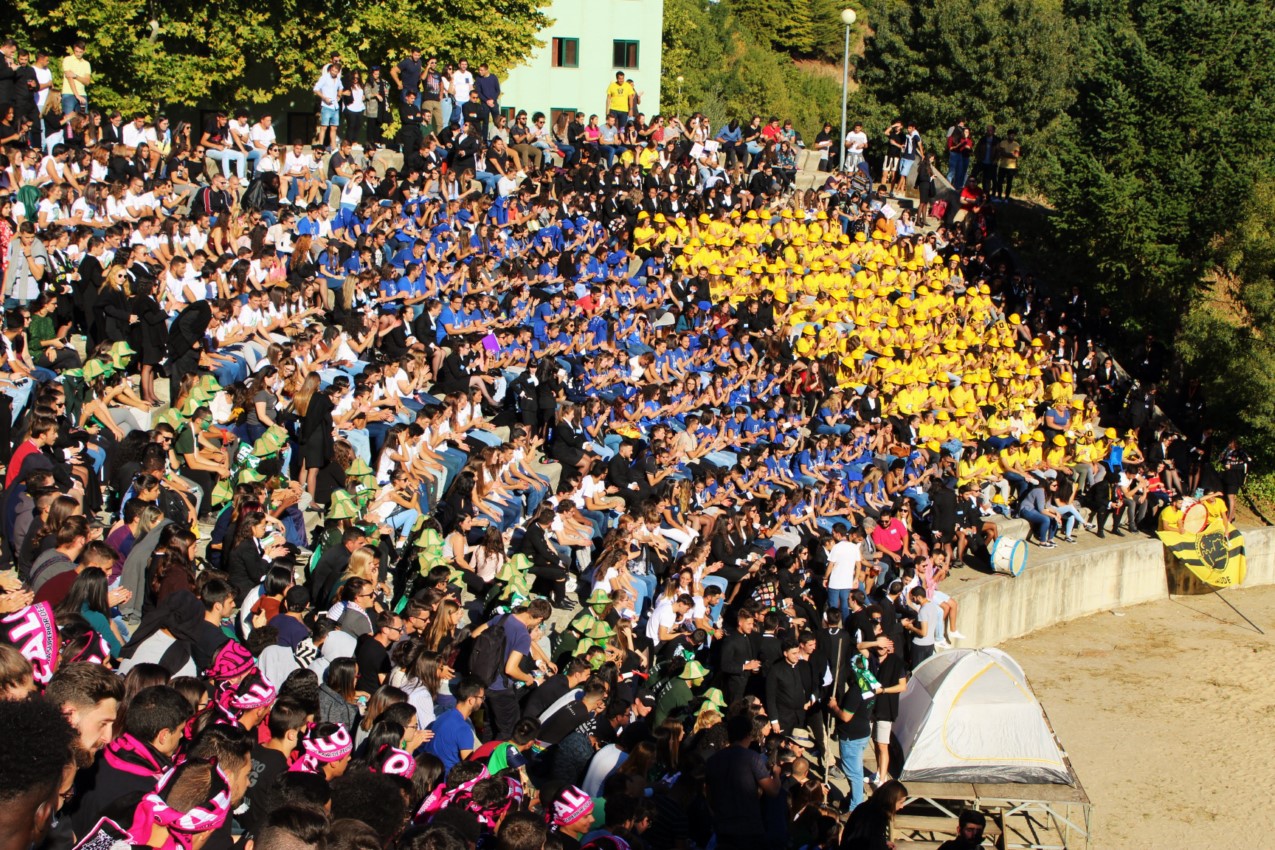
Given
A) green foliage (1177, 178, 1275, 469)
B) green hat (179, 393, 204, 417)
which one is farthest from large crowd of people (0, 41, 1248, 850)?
green foliage (1177, 178, 1275, 469)

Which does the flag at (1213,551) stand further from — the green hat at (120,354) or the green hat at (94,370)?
the green hat at (94,370)

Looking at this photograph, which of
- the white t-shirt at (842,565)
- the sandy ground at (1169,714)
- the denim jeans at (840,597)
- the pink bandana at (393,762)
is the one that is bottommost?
the sandy ground at (1169,714)

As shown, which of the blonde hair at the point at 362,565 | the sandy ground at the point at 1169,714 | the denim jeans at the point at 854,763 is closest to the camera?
the blonde hair at the point at 362,565

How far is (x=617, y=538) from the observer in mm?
13281

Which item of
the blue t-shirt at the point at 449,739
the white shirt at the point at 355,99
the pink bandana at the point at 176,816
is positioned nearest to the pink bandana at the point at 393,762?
the blue t-shirt at the point at 449,739

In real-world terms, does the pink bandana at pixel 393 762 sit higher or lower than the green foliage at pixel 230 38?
lower

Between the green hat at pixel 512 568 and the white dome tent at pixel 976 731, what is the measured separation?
154 inches

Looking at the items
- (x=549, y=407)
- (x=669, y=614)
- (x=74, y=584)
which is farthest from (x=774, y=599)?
(x=74, y=584)

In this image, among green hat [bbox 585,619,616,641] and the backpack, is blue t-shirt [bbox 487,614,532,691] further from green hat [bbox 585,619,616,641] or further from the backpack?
green hat [bbox 585,619,616,641]

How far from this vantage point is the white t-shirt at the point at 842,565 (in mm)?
15156

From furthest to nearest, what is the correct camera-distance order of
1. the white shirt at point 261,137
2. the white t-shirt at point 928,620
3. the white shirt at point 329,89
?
the white shirt at point 329,89 < the white shirt at point 261,137 < the white t-shirt at point 928,620

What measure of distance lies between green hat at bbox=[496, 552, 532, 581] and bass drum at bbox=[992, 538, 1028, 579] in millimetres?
8789

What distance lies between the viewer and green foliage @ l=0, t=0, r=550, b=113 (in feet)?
83.9

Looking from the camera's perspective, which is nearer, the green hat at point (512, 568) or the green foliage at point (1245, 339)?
the green hat at point (512, 568)
